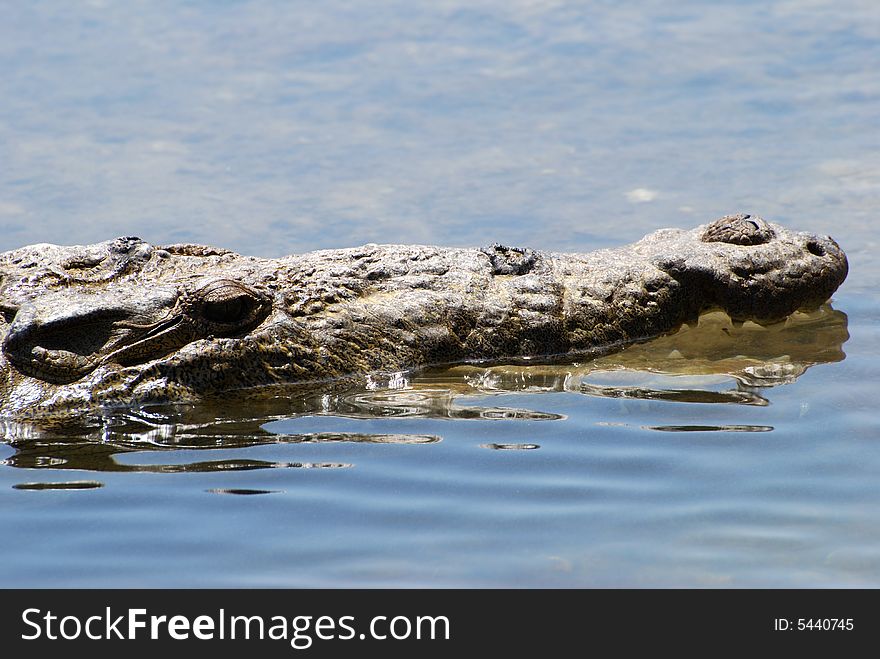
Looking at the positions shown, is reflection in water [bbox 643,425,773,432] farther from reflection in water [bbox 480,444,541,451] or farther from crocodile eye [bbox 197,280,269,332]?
crocodile eye [bbox 197,280,269,332]

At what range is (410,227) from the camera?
9820mm

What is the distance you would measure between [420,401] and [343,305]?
678mm

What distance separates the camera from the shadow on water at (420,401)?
5203mm

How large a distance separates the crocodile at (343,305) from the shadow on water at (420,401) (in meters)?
0.11

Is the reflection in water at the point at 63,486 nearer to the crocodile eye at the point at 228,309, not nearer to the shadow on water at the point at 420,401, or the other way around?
the shadow on water at the point at 420,401

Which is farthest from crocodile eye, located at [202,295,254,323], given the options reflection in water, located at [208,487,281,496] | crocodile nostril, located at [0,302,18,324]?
reflection in water, located at [208,487,281,496]

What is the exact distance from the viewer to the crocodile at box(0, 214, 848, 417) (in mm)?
5828

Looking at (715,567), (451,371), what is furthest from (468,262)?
(715,567)

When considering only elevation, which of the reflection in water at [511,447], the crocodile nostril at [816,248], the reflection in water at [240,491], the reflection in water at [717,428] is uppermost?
the crocodile nostril at [816,248]

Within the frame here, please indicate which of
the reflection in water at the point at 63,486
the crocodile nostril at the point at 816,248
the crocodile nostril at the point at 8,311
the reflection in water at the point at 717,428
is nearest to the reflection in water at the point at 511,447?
the reflection in water at the point at 717,428

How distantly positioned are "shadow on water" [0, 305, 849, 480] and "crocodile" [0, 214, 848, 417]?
110mm

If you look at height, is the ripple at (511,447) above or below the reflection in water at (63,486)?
above

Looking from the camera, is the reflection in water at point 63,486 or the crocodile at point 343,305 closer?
the reflection in water at point 63,486
